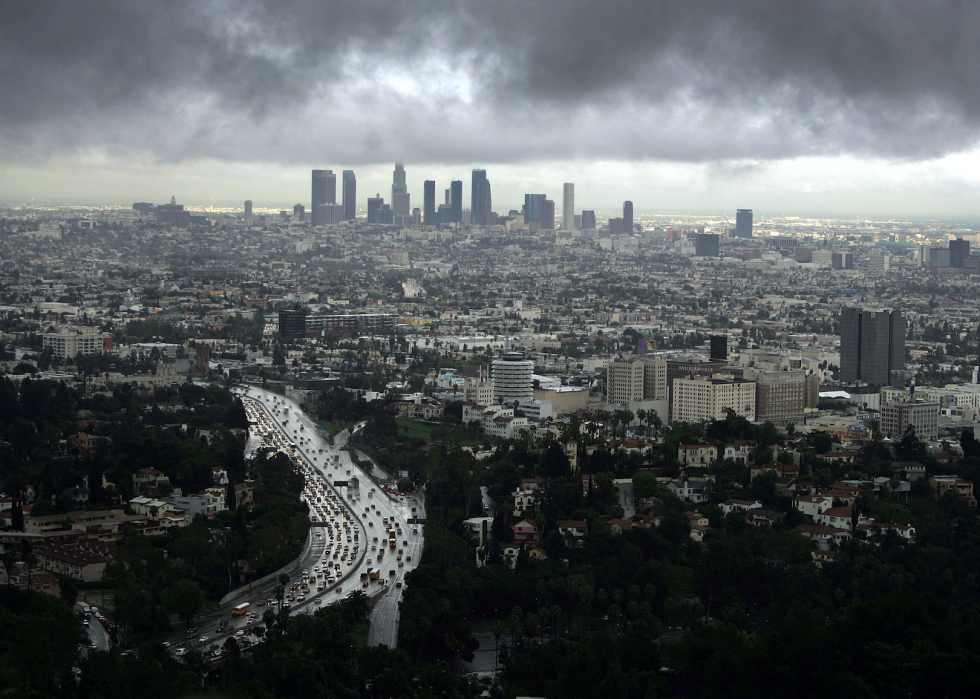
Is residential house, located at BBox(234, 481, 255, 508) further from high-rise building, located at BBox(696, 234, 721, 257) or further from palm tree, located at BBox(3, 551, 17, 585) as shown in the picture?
high-rise building, located at BBox(696, 234, 721, 257)

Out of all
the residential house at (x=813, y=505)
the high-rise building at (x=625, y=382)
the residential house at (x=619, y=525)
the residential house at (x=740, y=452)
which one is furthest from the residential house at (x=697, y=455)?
the high-rise building at (x=625, y=382)

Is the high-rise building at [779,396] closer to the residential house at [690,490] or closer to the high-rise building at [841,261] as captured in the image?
the residential house at [690,490]

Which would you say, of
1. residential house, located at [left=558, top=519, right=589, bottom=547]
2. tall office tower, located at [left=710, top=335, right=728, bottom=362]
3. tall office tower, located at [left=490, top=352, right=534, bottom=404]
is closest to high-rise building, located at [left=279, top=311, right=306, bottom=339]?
tall office tower, located at [left=710, top=335, right=728, bottom=362]

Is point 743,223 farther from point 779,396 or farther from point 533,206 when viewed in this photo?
point 779,396

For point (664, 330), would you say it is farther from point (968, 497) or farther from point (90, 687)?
point (90, 687)

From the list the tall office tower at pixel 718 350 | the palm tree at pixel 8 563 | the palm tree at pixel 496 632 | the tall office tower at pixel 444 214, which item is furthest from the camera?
the tall office tower at pixel 444 214

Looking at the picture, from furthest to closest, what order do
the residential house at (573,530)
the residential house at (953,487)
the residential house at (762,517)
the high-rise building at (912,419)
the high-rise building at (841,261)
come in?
1. the high-rise building at (841,261)
2. the high-rise building at (912,419)
3. the residential house at (953,487)
4. the residential house at (762,517)
5. the residential house at (573,530)
